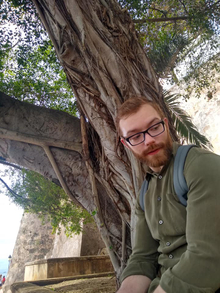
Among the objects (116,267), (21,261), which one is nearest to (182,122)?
(116,267)

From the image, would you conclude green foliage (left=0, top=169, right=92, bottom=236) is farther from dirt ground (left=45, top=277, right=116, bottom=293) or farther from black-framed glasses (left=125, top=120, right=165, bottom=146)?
black-framed glasses (left=125, top=120, right=165, bottom=146)

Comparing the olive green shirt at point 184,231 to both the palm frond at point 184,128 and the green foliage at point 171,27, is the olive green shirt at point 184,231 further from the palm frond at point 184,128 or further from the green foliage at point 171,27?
the palm frond at point 184,128

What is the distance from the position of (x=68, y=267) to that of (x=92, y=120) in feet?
14.0

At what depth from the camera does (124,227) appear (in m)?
2.45

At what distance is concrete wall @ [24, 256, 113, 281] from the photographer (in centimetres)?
554

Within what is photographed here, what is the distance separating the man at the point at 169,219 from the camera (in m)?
0.91

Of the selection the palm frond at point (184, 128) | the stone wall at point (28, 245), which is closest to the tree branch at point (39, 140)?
the palm frond at point (184, 128)

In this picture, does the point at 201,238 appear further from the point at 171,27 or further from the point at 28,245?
the point at 28,245

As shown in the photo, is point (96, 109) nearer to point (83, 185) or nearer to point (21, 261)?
point (83, 185)

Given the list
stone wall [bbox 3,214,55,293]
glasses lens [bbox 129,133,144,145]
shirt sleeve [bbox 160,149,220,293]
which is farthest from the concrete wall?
shirt sleeve [bbox 160,149,220,293]

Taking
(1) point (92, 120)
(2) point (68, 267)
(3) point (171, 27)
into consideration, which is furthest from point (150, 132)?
(2) point (68, 267)

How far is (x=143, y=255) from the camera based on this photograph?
132cm

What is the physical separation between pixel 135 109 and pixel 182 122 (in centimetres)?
451

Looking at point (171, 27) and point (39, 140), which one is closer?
point (39, 140)
